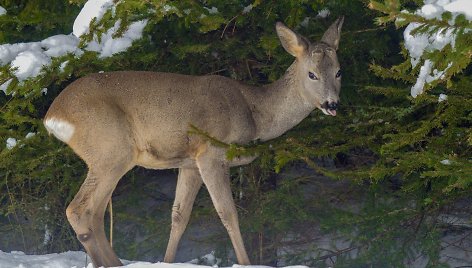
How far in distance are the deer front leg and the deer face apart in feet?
6.15

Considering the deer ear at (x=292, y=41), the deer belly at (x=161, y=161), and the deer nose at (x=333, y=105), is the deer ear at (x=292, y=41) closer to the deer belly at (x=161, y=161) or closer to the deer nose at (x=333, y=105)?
the deer nose at (x=333, y=105)

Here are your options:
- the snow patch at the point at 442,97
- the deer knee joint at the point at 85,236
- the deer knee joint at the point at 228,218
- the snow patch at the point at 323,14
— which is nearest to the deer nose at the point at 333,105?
the snow patch at the point at 442,97

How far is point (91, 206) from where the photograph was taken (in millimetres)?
8695

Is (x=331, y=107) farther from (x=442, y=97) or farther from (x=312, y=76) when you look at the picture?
(x=442, y=97)

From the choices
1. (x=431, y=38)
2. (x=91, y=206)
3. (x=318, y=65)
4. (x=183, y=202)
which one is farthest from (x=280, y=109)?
(x=431, y=38)

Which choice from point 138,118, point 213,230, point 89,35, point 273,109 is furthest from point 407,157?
point 213,230

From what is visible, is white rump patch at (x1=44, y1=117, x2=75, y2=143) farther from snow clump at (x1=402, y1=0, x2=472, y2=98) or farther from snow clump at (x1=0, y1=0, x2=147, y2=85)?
snow clump at (x1=402, y1=0, x2=472, y2=98)

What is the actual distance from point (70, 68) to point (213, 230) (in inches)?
123

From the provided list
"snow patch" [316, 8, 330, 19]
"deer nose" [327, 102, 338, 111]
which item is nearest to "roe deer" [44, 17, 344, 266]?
"deer nose" [327, 102, 338, 111]

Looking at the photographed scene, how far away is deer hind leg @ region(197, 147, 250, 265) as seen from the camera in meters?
8.61

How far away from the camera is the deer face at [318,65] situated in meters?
8.63

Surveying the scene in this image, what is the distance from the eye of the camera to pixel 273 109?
9.02 m

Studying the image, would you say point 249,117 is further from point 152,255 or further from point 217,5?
point 152,255

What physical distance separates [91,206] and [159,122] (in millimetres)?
980
